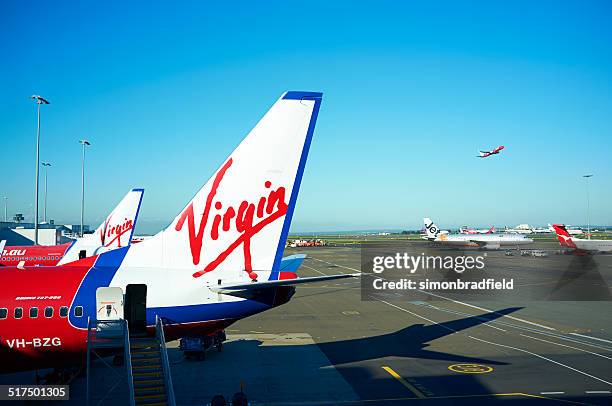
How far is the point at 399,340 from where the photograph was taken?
101 ft

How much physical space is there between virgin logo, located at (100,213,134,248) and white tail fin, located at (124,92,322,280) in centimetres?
2886

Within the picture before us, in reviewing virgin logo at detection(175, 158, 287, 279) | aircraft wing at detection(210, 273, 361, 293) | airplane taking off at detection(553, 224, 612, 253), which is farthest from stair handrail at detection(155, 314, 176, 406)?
airplane taking off at detection(553, 224, 612, 253)

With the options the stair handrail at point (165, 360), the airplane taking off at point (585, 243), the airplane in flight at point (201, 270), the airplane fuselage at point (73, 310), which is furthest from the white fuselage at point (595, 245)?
the stair handrail at point (165, 360)

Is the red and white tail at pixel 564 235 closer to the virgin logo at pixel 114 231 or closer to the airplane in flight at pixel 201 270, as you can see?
the virgin logo at pixel 114 231

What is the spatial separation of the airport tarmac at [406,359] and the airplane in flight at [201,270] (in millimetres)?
4293

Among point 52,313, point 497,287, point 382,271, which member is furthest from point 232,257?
point 382,271

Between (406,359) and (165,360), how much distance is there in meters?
14.6

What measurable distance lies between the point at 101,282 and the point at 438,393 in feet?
46.1

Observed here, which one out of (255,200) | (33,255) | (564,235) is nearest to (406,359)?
(255,200)

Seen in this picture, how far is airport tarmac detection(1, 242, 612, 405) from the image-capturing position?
20391 mm

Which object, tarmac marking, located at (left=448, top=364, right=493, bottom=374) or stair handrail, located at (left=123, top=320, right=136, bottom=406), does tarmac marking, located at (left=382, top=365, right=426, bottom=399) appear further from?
stair handrail, located at (left=123, top=320, right=136, bottom=406)

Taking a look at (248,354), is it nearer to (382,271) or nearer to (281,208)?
(281,208)

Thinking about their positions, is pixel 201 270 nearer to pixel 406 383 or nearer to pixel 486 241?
pixel 406 383

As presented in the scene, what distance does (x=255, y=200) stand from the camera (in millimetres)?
18000
